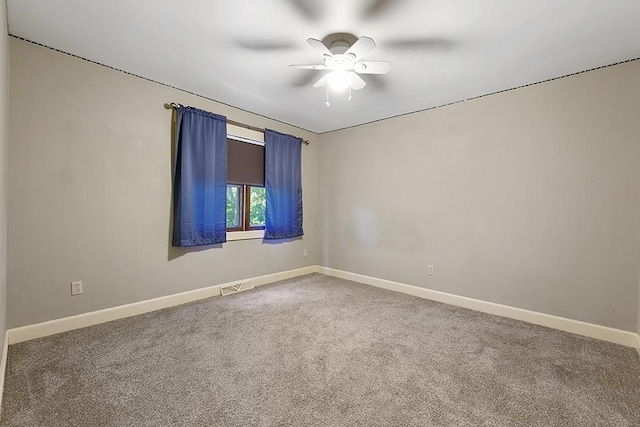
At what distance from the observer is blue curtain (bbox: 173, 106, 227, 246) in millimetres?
3227

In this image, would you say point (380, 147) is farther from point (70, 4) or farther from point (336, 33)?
point (70, 4)

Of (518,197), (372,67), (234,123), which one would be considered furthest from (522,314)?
(234,123)

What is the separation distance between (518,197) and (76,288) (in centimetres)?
439

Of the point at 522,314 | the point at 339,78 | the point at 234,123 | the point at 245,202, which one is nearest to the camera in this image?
the point at 339,78

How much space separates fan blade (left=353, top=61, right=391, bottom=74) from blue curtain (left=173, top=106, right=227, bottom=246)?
1.94 m

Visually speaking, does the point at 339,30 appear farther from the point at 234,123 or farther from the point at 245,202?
the point at 245,202

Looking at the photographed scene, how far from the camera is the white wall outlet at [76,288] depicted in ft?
8.49

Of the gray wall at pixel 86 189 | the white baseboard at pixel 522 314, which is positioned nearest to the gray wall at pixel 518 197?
the white baseboard at pixel 522 314

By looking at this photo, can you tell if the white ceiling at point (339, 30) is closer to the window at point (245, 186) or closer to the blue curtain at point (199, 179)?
the blue curtain at point (199, 179)

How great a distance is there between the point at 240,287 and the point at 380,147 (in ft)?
9.09

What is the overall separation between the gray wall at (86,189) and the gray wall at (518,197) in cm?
256

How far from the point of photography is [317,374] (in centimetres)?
193

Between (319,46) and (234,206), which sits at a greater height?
(319,46)

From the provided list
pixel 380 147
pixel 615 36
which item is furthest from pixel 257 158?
pixel 615 36
